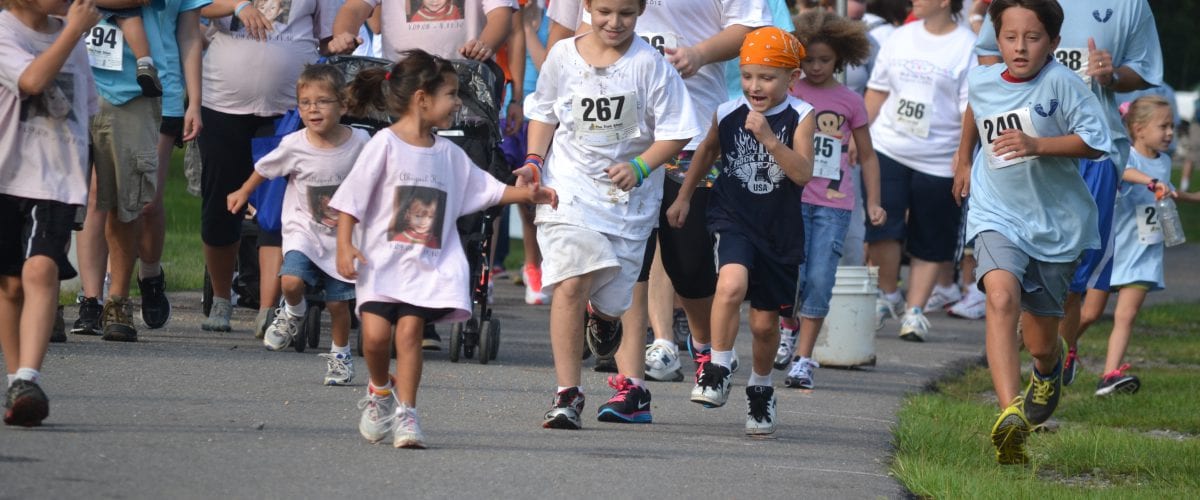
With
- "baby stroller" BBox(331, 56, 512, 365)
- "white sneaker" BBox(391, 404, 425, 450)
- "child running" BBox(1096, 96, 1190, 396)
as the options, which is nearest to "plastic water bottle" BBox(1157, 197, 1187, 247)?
"child running" BBox(1096, 96, 1190, 396)

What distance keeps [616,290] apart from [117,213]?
3.08 metres

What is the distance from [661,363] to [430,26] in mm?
2172

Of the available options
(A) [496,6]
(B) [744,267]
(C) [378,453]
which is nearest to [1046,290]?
(B) [744,267]

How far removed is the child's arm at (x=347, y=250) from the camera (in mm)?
6516

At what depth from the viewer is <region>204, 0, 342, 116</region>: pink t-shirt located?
32.5ft

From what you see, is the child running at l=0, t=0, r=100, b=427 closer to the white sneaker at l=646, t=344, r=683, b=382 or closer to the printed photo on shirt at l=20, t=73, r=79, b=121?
the printed photo on shirt at l=20, t=73, r=79, b=121

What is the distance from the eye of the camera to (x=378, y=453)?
21.2 ft

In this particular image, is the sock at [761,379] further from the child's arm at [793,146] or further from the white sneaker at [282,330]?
the white sneaker at [282,330]

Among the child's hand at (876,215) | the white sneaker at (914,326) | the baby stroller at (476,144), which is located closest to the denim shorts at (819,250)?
the child's hand at (876,215)

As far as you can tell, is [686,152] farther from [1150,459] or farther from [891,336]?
[891,336]

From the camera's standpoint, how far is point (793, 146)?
24.8ft

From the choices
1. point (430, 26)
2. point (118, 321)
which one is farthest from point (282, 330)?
point (430, 26)

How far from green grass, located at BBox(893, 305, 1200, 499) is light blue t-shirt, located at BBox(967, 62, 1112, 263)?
2.69 feet

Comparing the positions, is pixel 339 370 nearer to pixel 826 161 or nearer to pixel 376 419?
pixel 376 419
